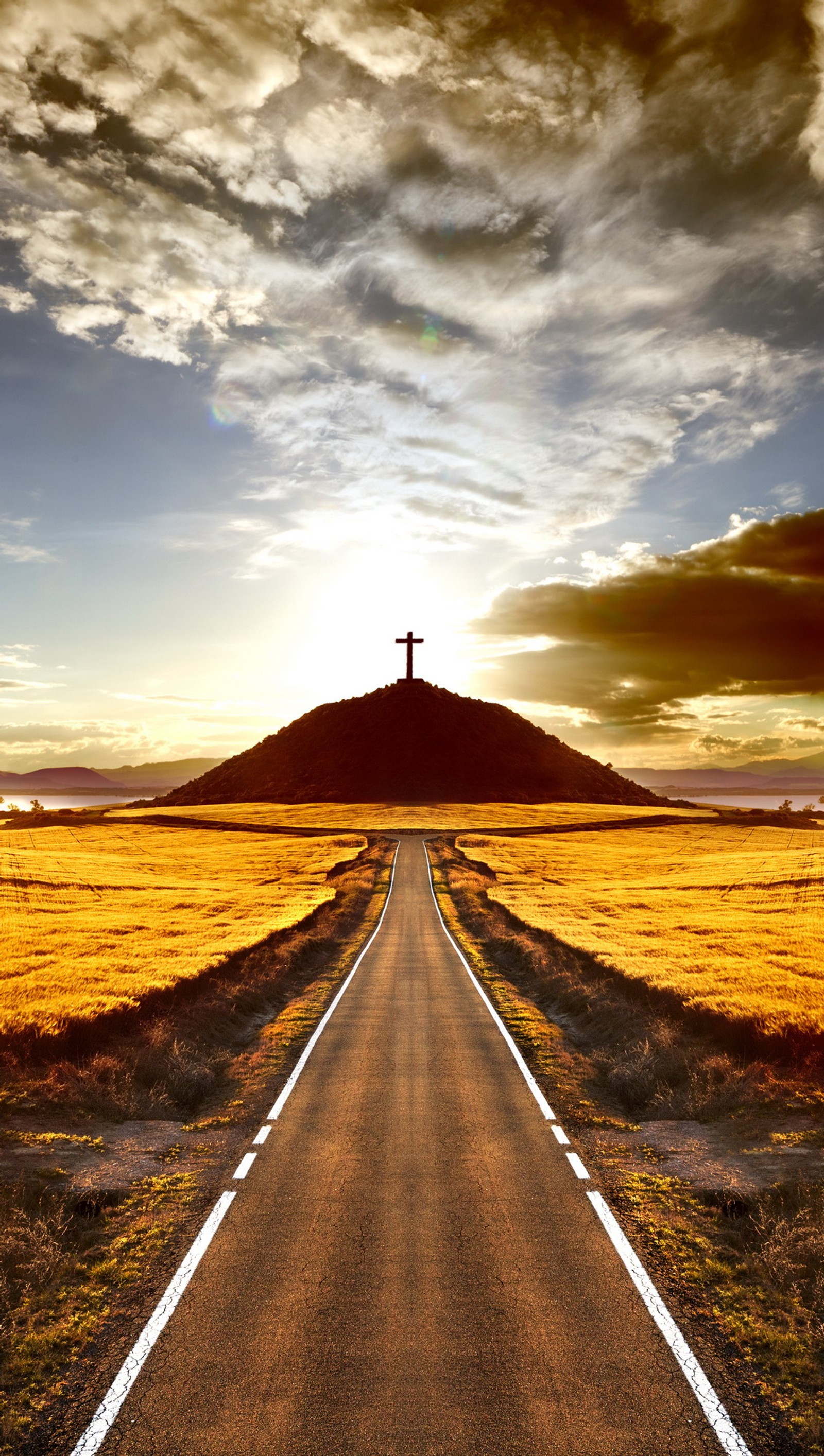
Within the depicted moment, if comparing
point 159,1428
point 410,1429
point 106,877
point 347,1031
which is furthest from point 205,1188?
point 106,877

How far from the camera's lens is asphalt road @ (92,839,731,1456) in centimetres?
660

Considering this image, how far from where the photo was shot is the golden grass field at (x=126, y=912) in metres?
20.9

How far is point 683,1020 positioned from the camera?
1956cm

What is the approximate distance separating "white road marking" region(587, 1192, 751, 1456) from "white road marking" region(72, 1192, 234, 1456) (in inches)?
203

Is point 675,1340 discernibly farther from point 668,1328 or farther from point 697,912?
point 697,912

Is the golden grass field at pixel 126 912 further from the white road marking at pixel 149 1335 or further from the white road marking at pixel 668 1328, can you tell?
the white road marking at pixel 668 1328

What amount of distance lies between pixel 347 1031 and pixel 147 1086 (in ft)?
18.2

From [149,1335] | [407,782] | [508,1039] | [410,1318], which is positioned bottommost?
[508,1039]

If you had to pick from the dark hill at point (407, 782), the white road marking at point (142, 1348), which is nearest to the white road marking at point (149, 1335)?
the white road marking at point (142, 1348)

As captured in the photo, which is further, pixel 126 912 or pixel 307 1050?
pixel 126 912

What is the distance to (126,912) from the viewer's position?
1499 inches

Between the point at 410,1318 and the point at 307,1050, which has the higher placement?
the point at 410,1318

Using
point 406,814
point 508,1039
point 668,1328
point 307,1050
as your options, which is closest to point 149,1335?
point 668,1328

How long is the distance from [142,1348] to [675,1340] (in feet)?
17.8
